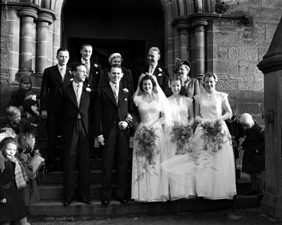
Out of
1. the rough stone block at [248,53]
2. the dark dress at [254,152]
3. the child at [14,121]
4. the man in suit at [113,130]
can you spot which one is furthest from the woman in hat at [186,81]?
the rough stone block at [248,53]

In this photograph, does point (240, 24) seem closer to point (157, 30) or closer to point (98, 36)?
point (157, 30)

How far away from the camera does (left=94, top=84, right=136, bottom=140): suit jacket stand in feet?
16.7

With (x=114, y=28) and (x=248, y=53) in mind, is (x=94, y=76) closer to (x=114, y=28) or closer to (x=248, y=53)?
(x=248, y=53)

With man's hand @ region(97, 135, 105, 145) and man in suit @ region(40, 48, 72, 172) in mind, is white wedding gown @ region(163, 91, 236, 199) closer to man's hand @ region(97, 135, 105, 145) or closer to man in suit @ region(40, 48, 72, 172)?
man's hand @ region(97, 135, 105, 145)

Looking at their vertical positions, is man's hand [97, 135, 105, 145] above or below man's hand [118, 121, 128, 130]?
below

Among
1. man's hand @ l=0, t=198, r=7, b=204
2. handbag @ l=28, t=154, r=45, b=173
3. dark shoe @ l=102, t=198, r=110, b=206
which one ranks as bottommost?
dark shoe @ l=102, t=198, r=110, b=206

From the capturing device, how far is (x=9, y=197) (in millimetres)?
3971

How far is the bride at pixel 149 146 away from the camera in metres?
5.00

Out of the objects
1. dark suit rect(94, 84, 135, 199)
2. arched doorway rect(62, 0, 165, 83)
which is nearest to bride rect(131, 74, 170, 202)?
dark suit rect(94, 84, 135, 199)

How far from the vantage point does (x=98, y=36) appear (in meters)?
11.7

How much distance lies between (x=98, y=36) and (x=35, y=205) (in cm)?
774

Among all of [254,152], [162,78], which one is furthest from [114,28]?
[254,152]

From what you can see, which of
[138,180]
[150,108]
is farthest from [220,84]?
[138,180]

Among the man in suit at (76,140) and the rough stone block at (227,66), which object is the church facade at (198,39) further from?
the man in suit at (76,140)
